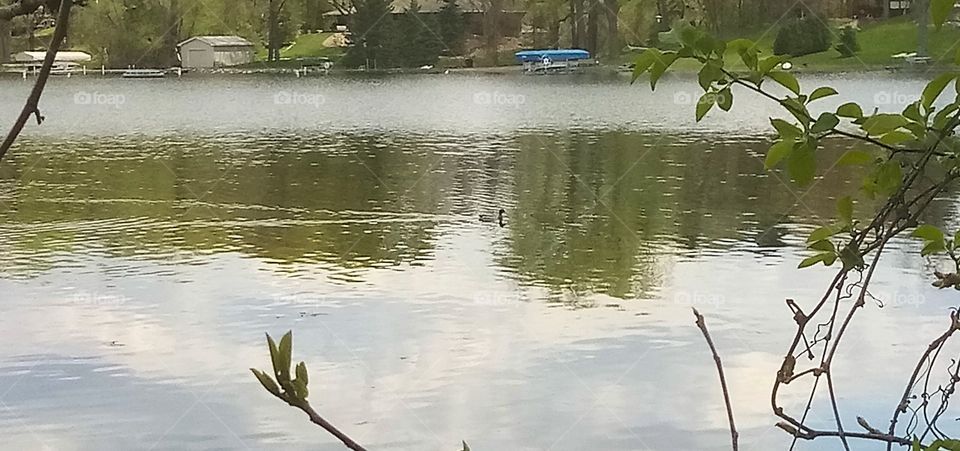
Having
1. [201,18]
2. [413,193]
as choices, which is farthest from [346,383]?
[201,18]

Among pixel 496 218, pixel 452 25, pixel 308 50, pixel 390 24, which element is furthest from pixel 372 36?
pixel 496 218

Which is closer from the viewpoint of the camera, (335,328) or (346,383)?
(346,383)

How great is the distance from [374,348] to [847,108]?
5.96 ft

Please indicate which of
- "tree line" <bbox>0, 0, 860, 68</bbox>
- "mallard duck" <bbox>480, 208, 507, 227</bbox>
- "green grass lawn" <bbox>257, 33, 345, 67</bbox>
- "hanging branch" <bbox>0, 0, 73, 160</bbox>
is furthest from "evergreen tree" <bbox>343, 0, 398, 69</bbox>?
"hanging branch" <bbox>0, 0, 73, 160</bbox>

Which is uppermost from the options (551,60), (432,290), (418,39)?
(418,39)

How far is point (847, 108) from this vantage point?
37 cm

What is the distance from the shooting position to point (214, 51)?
5.86 m

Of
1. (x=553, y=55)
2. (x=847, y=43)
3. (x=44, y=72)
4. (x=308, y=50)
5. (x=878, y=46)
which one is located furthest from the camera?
(x=308, y=50)

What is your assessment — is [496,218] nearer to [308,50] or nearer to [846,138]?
[308,50]

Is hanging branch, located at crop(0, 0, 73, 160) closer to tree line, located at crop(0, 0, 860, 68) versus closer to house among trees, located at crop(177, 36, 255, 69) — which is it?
Result: tree line, located at crop(0, 0, 860, 68)

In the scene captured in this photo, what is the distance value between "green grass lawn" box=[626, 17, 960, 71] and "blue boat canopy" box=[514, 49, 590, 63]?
124 centimetres

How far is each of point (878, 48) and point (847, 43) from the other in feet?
2.82

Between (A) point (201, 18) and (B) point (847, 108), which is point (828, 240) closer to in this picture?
(B) point (847, 108)

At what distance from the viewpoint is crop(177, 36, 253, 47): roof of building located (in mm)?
5277
